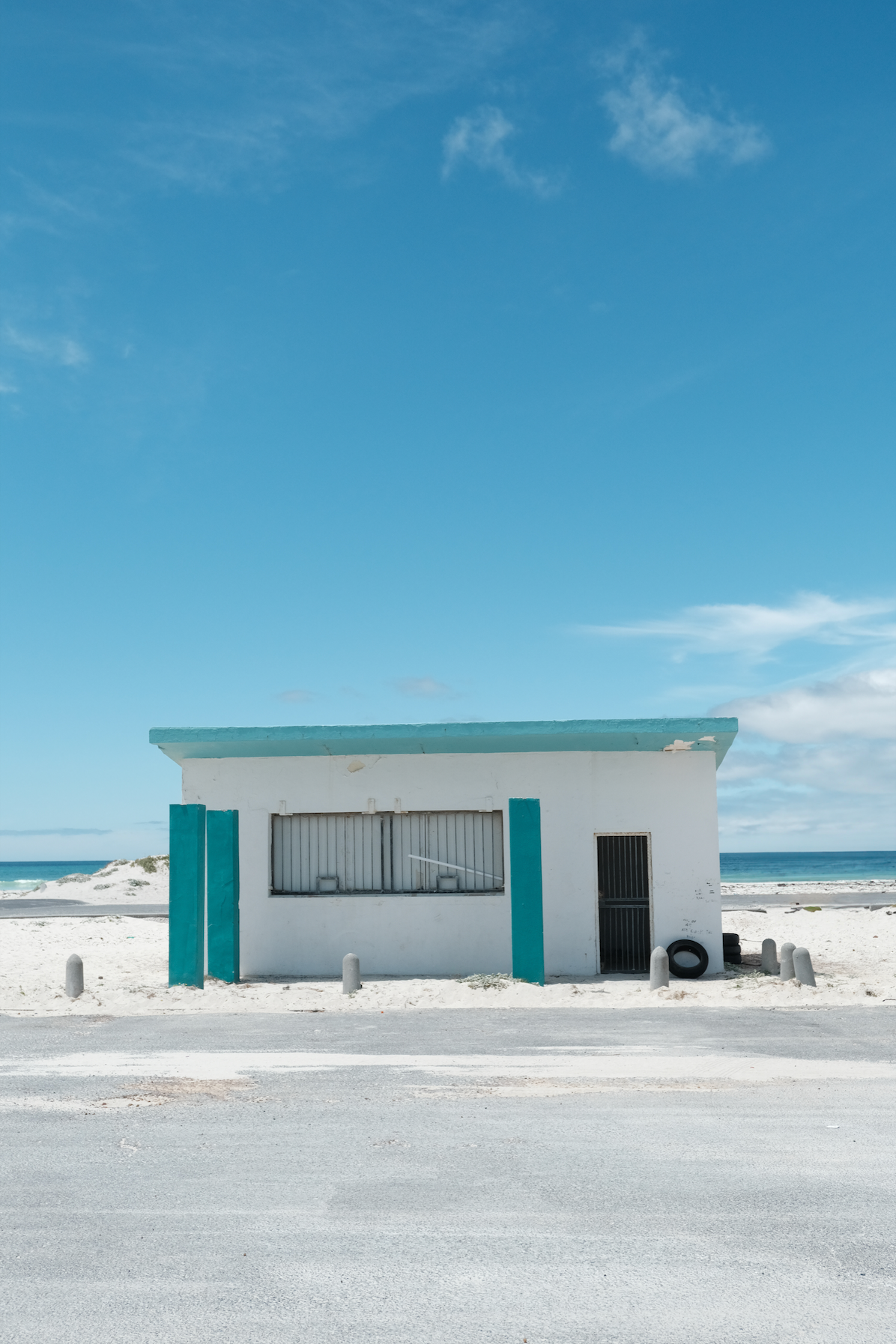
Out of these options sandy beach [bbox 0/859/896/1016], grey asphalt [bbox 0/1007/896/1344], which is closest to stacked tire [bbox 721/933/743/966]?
sandy beach [bbox 0/859/896/1016]

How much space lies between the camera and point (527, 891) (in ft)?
54.1

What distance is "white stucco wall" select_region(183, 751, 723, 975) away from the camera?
1755 centimetres

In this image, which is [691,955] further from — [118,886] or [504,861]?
[118,886]

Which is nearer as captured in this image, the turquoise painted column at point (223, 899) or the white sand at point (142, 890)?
the turquoise painted column at point (223, 899)

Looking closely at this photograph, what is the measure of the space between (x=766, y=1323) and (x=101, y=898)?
44017 millimetres

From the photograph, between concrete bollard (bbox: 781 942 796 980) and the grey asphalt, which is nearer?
the grey asphalt

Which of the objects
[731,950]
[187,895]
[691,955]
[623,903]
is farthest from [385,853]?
[731,950]

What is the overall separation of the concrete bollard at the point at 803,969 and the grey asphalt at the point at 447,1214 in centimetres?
636

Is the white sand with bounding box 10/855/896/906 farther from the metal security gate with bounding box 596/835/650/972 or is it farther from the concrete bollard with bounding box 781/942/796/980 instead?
the concrete bollard with bounding box 781/942/796/980

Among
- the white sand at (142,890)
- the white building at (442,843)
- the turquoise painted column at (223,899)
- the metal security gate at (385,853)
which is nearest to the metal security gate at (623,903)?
the white building at (442,843)

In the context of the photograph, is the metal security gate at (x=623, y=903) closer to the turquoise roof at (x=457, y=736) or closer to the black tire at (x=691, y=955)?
the black tire at (x=691, y=955)

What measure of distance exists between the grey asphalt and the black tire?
7.77 m

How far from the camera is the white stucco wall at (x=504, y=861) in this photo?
17.5m

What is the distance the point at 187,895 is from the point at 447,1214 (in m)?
10.9
